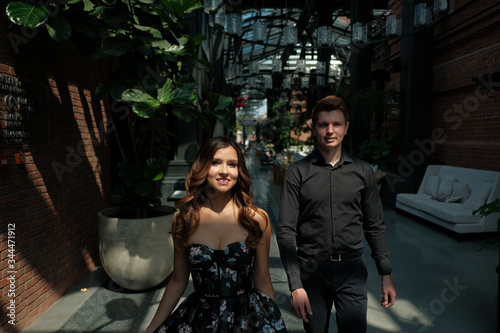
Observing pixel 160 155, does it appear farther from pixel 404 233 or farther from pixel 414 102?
pixel 414 102

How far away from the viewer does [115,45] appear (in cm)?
299

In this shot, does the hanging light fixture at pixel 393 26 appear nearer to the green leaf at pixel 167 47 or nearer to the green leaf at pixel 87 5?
the green leaf at pixel 167 47

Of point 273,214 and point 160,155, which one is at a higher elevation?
point 160,155

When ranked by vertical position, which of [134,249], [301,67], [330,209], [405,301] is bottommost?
[405,301]

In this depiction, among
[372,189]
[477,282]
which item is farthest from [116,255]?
[477,282]

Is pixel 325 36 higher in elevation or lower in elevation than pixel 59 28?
higher

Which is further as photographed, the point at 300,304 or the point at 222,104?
the point at 222,104

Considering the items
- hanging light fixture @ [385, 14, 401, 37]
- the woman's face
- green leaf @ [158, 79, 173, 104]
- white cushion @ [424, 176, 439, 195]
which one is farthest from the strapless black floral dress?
white cushion @ [424, 176, 439, 195]

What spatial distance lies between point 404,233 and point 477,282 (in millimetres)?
2321

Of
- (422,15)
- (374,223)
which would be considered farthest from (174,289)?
(422,15)

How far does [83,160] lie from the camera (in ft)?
13.9

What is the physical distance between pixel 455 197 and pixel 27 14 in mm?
7202

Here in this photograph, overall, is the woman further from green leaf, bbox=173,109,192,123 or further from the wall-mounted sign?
the wall-mounted sign

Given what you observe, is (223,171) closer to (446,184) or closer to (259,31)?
(259,31)
